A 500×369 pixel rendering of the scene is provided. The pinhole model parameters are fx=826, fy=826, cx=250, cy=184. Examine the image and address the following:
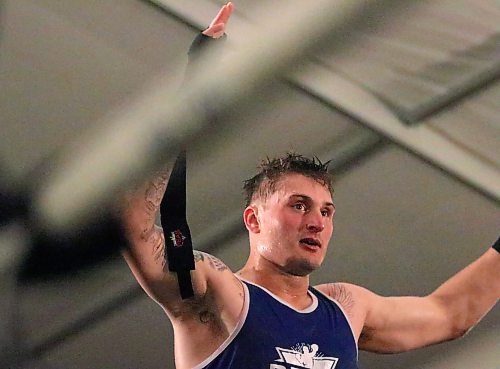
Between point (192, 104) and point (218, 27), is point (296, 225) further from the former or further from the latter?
point (192, 104)

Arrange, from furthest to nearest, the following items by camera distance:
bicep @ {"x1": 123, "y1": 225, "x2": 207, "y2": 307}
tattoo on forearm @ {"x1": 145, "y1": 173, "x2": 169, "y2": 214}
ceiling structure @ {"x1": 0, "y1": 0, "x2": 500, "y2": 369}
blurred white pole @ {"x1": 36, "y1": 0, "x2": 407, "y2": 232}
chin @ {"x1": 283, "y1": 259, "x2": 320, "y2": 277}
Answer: ceiling structure @ {"x1": 0, "y1": 0, "x2": 500, "y2": 369}
chin @ {"x1": 283, "y1": 259, "x2": 320, "y2": 277}
bicep @ {"x1": 123, "y1": 225, "x2": 207, "y2": 307}
tattoo on forearm @ {"x1": 145, "y1": 173, "x2": 169, "y2": 214}
blurred white pole @ {"x1": 36, "y1": 0, "x2": 407, "y2": 232}

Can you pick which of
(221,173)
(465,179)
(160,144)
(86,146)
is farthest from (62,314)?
(160,144)

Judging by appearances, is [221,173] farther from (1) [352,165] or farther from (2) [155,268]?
(2) [155,268]

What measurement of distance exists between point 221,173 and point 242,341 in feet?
2.24

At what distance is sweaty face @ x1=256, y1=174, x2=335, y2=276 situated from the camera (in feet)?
3.72

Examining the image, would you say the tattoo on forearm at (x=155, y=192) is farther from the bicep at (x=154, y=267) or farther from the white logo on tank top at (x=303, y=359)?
the white logo on tank top at (x=303, y=359)

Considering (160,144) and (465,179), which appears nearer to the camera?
(160,144)

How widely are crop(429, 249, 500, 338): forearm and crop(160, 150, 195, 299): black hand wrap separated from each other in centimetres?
46

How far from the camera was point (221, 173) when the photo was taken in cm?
166

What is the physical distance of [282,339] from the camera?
1.03 m

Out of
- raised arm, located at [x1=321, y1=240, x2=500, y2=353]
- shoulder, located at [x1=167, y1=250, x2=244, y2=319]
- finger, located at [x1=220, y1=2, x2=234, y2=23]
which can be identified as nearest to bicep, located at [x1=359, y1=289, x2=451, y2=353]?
raised arm, located at [x1=321, y1=240, x2=500, y2=353]

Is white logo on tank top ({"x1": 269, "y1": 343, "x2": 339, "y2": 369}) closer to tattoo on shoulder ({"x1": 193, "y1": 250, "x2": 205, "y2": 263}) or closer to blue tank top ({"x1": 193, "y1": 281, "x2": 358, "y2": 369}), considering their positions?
blue tank top ({"x1": 193, "y1": 281, "x2": 358, "y2": 369})

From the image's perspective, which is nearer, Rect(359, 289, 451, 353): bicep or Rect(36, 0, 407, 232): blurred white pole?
Rect(36, 0, 407, 232): blurred white pole

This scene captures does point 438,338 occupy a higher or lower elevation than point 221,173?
lower
